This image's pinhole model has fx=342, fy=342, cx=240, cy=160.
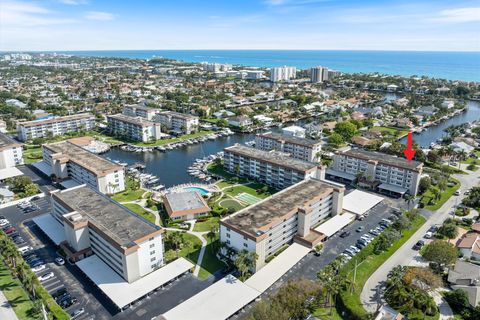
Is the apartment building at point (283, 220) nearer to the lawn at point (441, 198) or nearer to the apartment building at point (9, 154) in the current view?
the lawn at point (441, 198)

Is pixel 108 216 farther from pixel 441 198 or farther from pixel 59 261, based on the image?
pixel 441 198

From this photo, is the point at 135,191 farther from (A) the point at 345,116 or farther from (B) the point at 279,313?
(A) the point at 345,116

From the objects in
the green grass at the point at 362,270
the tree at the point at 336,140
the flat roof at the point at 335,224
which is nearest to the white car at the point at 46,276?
the green grass at the point at 362,270

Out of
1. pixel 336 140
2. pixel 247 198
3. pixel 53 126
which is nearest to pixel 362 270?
pixel 247 198

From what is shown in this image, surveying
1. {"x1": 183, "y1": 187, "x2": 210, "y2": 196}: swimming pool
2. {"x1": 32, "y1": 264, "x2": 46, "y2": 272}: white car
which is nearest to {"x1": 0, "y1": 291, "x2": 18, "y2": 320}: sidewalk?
{"x1": 32, "y1": 264, "x2": 46, "y2": 272}: white car

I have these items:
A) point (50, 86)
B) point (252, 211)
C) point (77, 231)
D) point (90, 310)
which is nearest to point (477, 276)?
point (252, 211)

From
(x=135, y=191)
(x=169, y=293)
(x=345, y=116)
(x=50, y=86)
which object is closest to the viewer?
(x=169, y=293)
